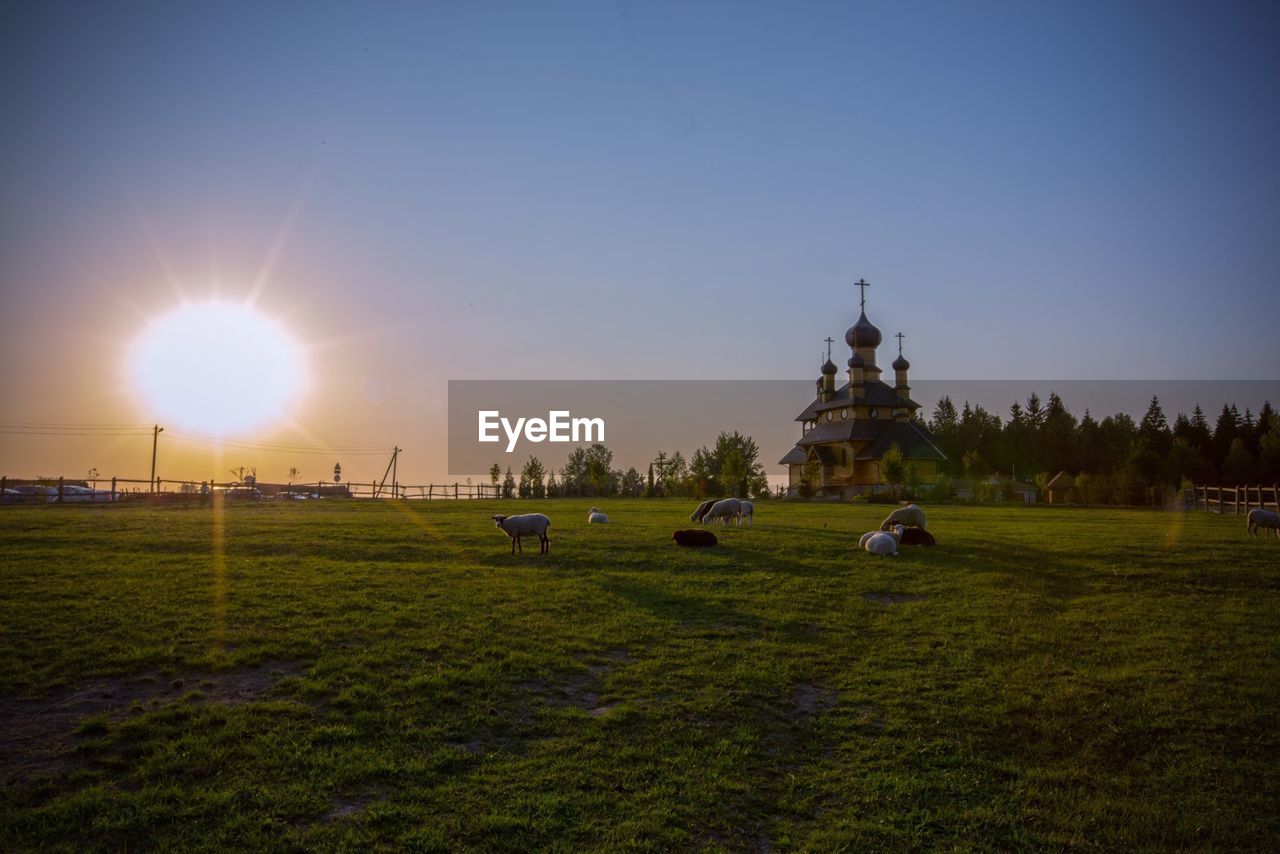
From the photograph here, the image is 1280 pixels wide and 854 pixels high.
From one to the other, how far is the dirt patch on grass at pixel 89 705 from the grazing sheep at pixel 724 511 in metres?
23.8

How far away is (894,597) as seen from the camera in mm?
20484

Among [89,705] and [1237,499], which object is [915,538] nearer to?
[89,705]

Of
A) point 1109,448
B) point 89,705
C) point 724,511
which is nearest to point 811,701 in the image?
point 89,705

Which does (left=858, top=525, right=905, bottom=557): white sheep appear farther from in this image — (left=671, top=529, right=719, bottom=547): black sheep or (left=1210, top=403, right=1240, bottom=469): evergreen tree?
(left=1210, top=403, right=1240, bottom=469): evergreen tree

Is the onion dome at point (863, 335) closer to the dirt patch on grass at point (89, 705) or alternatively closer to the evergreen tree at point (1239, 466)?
the evergreen tree at point (1239, 466)

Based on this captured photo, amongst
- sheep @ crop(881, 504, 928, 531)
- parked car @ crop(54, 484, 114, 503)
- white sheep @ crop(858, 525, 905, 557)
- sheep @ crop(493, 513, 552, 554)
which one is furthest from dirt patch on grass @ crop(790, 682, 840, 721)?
parked car @ crop(54, 484, 114, 503)

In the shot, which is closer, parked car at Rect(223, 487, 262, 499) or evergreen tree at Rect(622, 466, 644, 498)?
parked car at Rect(223, 487, 262, 499)

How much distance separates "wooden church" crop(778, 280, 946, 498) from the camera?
91.4 metres

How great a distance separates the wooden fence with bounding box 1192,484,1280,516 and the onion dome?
4272 cm

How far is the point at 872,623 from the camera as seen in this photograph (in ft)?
58.7

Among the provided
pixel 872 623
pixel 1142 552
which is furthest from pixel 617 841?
pixel 1142 552

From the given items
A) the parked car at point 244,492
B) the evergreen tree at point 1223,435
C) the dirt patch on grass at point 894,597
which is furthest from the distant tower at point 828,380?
the dirt patch on grass at point 894,597

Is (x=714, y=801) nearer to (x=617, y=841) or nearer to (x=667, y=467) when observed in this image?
(x=617, y=841)

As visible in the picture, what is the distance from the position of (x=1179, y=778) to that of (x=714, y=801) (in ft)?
21.5
